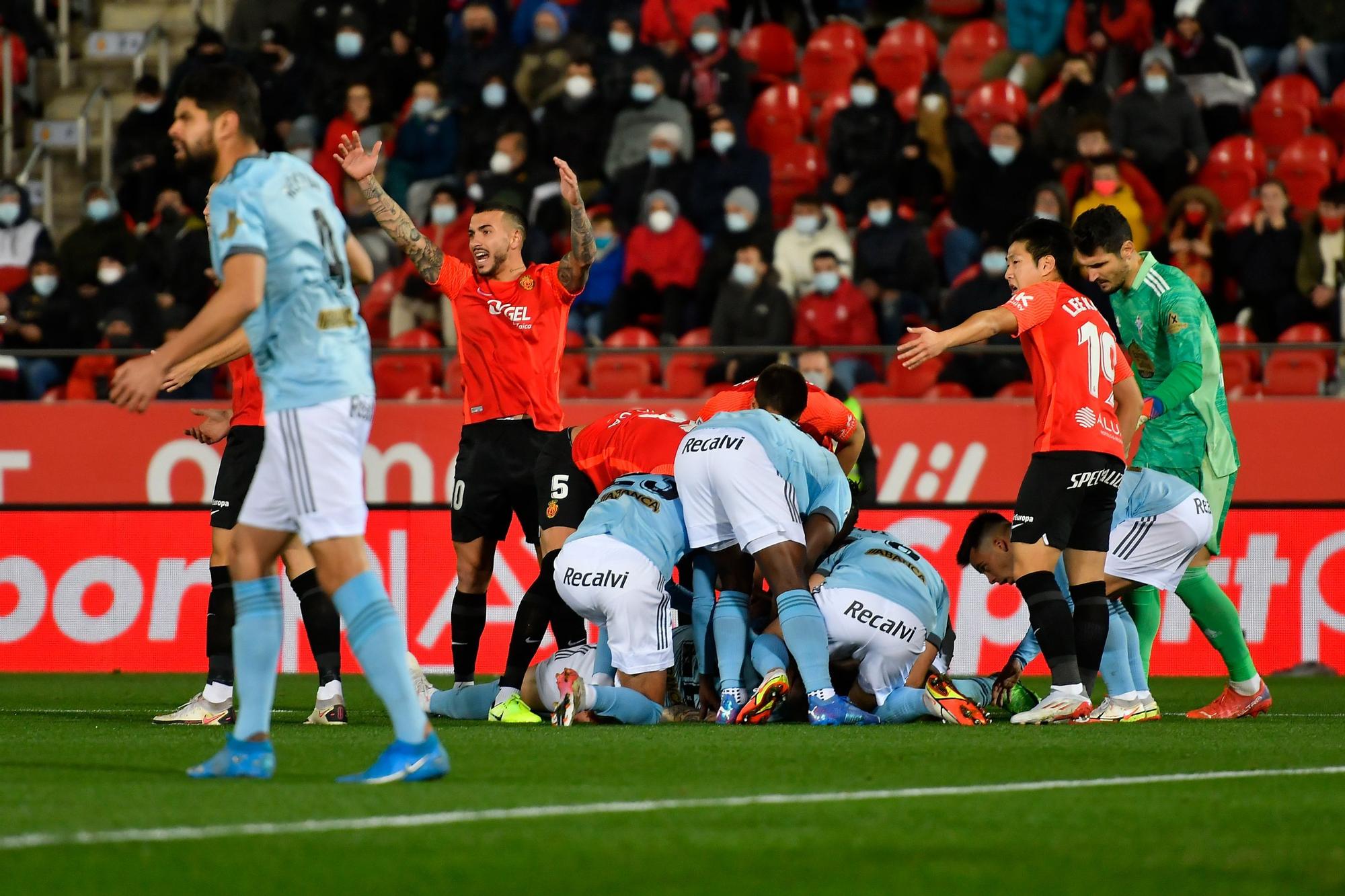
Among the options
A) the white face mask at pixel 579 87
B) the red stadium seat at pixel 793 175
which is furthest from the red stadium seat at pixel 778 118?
the white face mask at pixel 579 87

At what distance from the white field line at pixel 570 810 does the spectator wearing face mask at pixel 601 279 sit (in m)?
10.6

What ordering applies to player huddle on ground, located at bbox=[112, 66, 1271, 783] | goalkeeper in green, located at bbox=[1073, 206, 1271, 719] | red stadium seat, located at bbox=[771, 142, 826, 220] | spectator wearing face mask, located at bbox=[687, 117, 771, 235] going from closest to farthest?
player huddle on ground, located at bbox=[112, 66, 1271, 783] → goalkeeper in green, located at bbox=[1073, 206, 1271, 719] → spectator wearing face mask, located at bbox=[687, 117, 771, 235] → red stadium seat, located at bbox=[771, 142, 826, 220]

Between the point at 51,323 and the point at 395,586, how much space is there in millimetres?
4999

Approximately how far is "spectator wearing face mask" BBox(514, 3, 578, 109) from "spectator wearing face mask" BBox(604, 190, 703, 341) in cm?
233

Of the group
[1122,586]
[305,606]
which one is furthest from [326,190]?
[1122,586]

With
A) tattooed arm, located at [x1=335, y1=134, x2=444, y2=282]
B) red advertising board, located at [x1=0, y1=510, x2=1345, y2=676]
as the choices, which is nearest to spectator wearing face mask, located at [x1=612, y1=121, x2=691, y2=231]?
red advertising board, located at [x1=0, y1=510, x2=1345, y2=676]

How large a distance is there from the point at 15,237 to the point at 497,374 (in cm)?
972

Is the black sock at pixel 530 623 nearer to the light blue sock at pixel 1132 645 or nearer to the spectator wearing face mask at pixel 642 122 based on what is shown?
the light blue sock at pixel 1132 645

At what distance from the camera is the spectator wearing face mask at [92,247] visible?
17.1 metres

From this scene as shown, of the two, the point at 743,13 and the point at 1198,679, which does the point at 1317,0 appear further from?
the point at 1198,679

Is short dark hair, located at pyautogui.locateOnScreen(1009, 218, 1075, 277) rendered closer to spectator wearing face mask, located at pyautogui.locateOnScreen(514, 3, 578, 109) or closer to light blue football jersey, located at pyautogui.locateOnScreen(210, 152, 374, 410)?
light blue football jersey, located at pyautogui.locateOnScreen(210, 152, 374, 410)

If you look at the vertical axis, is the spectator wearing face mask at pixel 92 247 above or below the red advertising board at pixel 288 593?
above

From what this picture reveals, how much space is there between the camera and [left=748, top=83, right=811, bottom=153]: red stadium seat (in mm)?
17984

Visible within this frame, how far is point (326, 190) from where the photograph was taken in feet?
19.3
